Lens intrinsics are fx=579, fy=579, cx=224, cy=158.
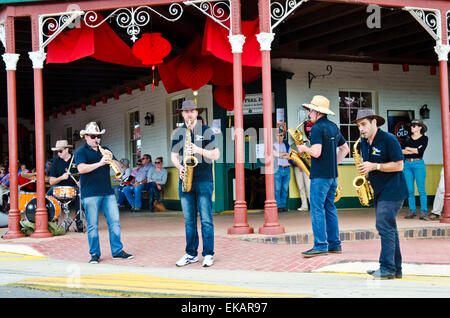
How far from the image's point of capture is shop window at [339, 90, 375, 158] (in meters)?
14.6

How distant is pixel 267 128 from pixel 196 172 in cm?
228

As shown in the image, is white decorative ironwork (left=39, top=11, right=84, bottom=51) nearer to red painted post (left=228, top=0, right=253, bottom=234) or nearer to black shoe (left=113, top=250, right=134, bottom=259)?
red painted post (left=228, top=0, right=253, bottom=234)

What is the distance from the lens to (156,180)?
1504 cm

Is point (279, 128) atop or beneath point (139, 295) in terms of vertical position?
atop

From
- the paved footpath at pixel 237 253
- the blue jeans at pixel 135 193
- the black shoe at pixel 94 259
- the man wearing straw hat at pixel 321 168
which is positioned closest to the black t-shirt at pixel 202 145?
the paved footpath at pixel 237 253

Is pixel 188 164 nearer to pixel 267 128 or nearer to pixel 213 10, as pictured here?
pixel 267 128

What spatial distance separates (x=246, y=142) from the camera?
46.7ft

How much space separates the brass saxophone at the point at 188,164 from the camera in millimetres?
6980

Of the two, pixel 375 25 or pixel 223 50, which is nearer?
pixel 223 50

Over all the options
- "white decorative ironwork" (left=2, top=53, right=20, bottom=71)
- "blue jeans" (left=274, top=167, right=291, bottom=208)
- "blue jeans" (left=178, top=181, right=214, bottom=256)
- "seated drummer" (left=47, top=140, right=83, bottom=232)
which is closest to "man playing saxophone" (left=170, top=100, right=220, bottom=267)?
"blue jeans" (left=178, top=181, right=214, bottom=256)

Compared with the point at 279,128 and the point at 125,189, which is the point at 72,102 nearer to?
the point at 125,189

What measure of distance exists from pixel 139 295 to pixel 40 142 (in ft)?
17.6

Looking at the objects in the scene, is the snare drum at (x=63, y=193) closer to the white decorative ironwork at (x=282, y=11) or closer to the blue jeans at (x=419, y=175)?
the white decorative ironwork at (x=282, y=11)
